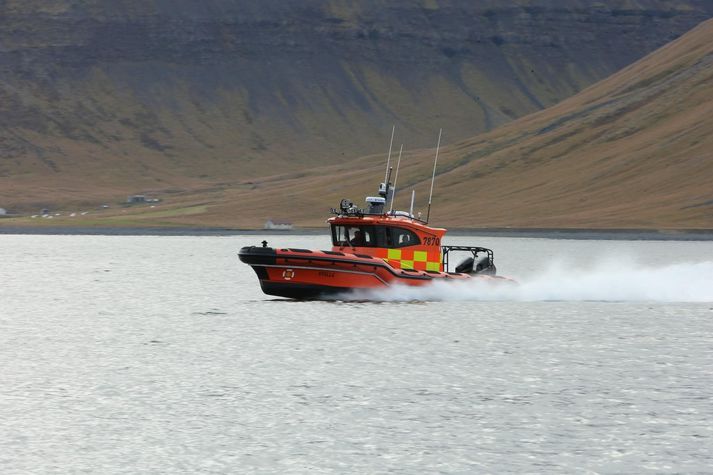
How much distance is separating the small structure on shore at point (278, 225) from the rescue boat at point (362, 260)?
111m

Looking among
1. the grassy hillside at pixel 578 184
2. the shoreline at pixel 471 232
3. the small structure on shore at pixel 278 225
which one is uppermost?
the grassy hillside at pixel 578 184

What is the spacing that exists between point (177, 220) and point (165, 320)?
124 m

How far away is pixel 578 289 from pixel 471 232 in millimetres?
90544

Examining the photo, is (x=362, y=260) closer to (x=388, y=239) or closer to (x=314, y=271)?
(x=314, y=271)

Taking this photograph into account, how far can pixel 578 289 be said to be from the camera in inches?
2168

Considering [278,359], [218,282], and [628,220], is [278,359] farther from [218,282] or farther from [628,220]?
[628,220]

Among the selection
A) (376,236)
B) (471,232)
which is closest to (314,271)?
(376,236)

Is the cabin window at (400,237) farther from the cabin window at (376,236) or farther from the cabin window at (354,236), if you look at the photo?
the cabin window at (354,236)

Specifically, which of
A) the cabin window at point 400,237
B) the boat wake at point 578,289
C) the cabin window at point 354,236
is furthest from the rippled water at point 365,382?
the cabin window at point 354,236

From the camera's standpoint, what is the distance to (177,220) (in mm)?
166625

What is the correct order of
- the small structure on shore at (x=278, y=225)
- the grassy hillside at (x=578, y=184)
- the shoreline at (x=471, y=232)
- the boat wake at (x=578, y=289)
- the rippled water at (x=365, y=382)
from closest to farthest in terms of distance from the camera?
the rippled water at (x=365, y=382) → the boat wake at (x=578, y=289) → the shoreline at (x=471, y=232) → the grassy hillside at (x=578, y=184) → the small structure on shore at (x=278, y=225)

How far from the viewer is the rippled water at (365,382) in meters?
20.8

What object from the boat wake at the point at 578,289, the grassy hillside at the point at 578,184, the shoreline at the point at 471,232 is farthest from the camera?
the grassy hillside at the point at 578,184

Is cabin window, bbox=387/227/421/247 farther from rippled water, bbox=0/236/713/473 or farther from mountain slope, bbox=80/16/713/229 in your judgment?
mountain slope, bbox=80/16/713/229
